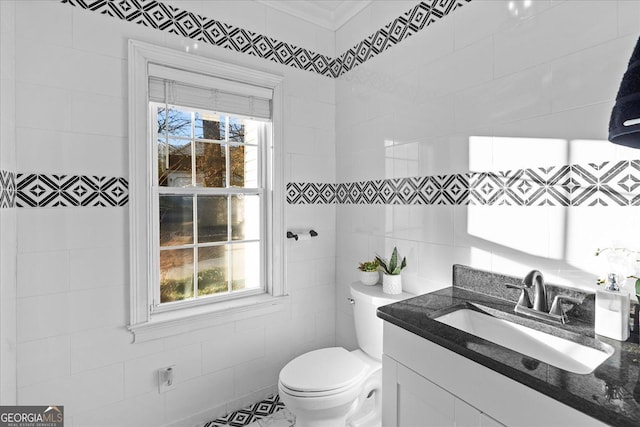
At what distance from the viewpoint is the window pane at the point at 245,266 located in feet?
6.98

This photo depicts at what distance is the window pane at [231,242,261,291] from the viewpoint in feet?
6.98

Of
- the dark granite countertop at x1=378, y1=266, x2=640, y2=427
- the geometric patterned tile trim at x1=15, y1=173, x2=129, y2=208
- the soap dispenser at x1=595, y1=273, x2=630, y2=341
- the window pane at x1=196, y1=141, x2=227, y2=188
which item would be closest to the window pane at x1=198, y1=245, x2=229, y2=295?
the window pane at x1=196, y1=141, x2=227, y2=188

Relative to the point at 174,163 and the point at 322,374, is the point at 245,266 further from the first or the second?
the point at 322,374

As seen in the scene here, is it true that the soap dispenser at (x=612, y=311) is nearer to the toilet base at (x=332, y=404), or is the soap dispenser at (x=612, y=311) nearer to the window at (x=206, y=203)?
the toilet base at (x=332, y=404)

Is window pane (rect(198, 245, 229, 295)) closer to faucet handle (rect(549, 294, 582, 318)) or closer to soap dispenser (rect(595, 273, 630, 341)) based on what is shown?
faucet handle (rect(549, 294, 582, 318))

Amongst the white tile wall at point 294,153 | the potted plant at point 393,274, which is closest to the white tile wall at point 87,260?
the white tile wall at point 294,153

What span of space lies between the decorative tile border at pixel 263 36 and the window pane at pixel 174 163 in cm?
61

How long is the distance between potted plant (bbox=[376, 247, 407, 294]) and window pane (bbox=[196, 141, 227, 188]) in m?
1.12

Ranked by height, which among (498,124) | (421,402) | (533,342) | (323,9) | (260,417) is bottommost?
(260,417)

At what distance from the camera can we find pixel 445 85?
1637 millimetres

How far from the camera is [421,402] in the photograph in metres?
1.09

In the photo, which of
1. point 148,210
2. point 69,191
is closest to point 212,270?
point 148,210

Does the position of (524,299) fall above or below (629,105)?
below

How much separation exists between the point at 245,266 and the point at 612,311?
183 centimetres
